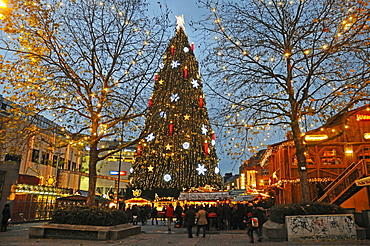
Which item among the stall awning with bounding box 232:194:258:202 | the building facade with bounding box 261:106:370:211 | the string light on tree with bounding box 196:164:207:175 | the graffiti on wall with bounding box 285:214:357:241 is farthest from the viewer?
the string light on tree with bounding box 196:164:207:175

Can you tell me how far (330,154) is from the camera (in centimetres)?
2295

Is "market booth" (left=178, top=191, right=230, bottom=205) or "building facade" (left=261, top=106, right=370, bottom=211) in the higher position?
"building facade" (left=261, top=106, right=370, bottom=211)

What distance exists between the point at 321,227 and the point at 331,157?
13.4 metres

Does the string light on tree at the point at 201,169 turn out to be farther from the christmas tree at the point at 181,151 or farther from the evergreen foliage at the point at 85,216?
the evergreen foliage at the point at 85,216

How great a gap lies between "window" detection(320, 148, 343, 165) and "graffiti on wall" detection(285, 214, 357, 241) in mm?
12618

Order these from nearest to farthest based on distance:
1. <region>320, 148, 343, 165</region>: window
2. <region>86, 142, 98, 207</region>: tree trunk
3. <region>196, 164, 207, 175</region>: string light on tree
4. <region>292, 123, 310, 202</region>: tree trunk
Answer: <region>292, 123, 310, 202</region>: tree trunk
<region>86, 142, 98, 207</region>: tree trunk
<region>320, 148, 343, 165</region>: window
<region>196, 164, 207, 175</region>: string light on tree

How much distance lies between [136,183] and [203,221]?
19.2 metres

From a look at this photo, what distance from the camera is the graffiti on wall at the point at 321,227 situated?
10.8 m

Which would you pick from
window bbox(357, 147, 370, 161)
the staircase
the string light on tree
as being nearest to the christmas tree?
the string light on tree

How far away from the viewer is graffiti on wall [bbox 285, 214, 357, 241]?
426 inches

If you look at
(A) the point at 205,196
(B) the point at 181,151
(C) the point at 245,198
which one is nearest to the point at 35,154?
(B) the point at 181,151

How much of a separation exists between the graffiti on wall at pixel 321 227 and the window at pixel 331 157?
12.6 m

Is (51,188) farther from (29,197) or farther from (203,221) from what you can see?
(203,221)

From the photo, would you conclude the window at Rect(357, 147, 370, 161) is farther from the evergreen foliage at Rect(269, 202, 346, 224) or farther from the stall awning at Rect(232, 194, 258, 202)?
the evergreen foliage at Rect(269, 202, 346, 224)
